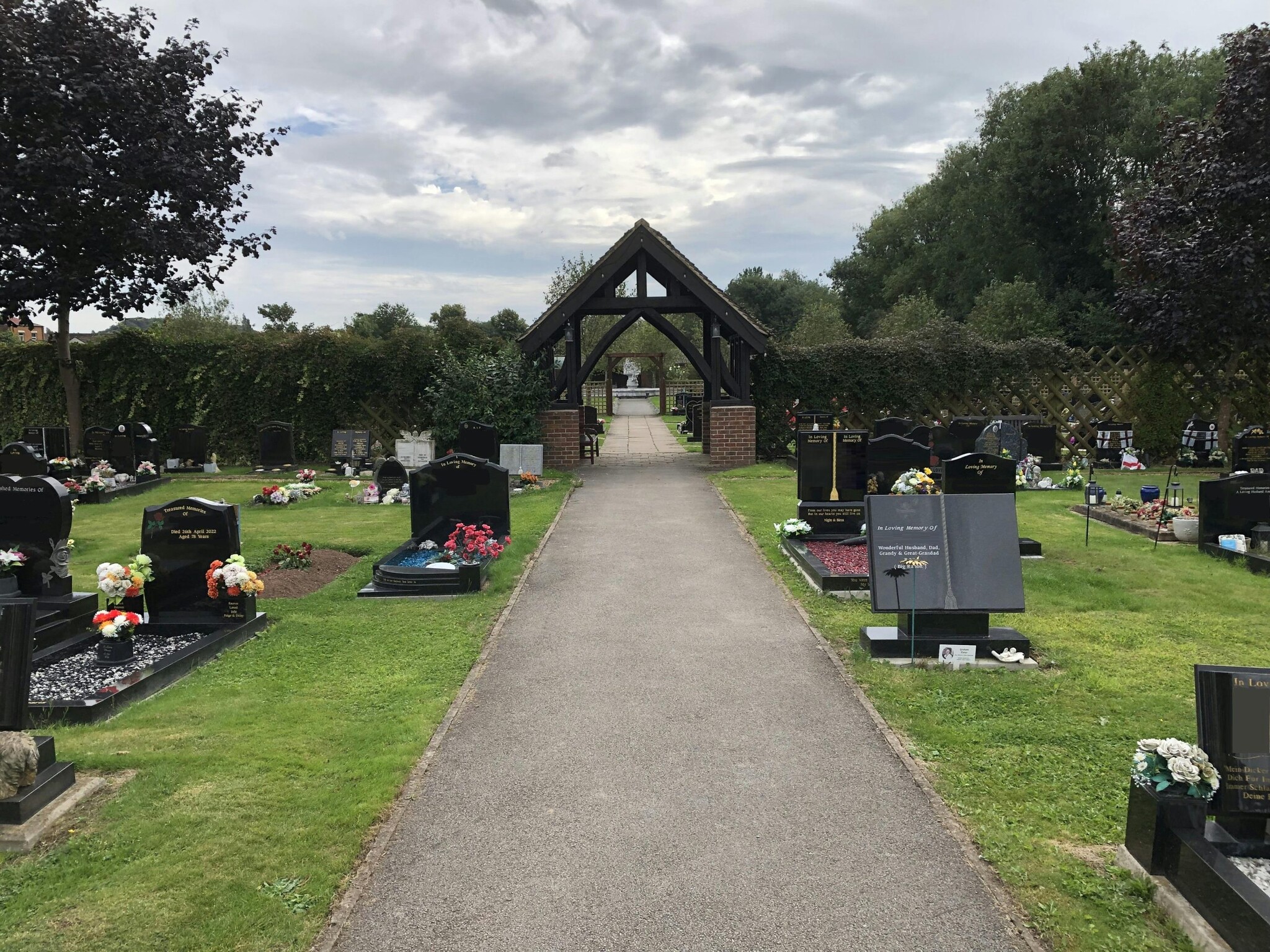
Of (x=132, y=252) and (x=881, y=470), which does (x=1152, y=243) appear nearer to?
(x=881, y=470)

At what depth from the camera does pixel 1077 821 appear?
14.5 feet

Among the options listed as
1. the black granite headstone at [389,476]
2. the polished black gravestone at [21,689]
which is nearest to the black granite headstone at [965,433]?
the black granite headstone at [389,476]

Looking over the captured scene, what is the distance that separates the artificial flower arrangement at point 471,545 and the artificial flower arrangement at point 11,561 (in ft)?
13.2

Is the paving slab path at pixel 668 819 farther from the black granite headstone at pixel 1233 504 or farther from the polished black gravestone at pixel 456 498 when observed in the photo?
the black granite headstone at pixel 1233 504

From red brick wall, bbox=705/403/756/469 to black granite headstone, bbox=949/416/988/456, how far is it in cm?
476

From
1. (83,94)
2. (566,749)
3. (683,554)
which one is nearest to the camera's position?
(566,749)

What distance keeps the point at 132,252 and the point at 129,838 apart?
20.5 metres

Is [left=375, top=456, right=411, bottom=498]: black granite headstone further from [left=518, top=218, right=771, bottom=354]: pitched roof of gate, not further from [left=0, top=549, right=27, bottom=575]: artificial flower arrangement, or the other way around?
[left=0, top=549, right=27, bottom=575]: artificial flower arrangement

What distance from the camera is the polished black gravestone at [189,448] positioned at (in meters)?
21.5

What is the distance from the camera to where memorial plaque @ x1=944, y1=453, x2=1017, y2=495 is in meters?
11.2

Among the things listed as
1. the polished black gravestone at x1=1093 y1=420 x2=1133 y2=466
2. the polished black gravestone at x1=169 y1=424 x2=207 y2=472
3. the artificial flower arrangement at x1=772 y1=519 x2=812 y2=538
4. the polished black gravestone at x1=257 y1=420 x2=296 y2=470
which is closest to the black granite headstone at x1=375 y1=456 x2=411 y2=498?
the polished black gravestone at x1=257 y1=420 x2=296 y2=470

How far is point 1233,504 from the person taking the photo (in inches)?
424

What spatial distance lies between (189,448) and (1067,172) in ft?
123

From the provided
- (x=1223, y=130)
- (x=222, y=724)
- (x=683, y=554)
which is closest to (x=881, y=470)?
(x=683, y=554)
